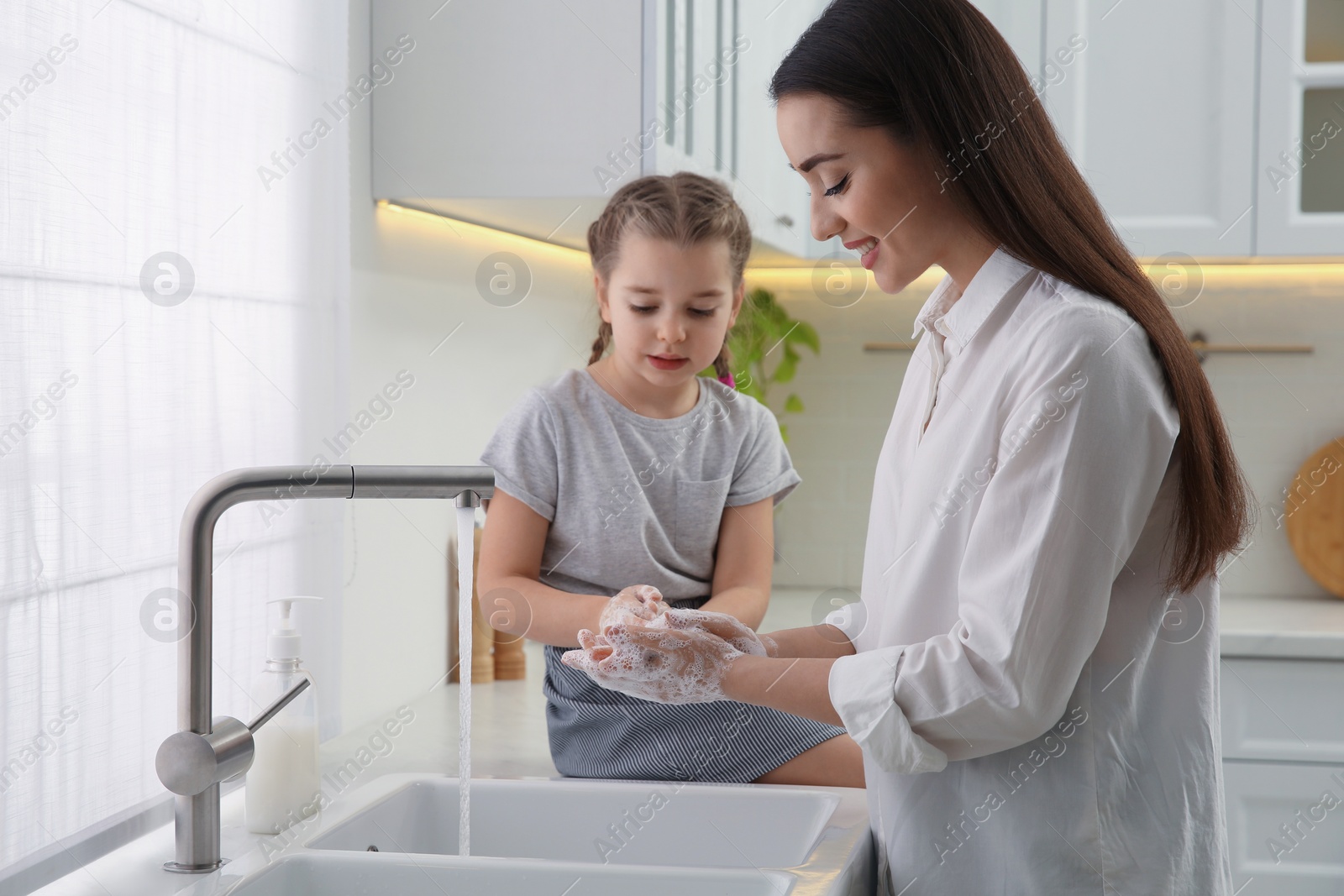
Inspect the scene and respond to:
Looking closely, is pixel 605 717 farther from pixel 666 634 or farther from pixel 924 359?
pixel 924 359

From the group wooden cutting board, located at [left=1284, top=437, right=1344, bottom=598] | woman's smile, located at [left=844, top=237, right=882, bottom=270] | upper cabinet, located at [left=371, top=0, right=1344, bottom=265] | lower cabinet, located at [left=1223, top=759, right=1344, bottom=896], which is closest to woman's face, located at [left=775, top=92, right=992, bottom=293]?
woman's smile, located at [left=844, top=237, right=882, bottom=270]

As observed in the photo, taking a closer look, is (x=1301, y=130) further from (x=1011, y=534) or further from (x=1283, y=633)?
(x=1011, y=534)

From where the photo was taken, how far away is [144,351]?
118cm

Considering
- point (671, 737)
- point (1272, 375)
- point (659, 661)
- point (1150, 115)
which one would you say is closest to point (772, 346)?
point (1150, 115)

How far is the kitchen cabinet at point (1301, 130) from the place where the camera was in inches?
78.4

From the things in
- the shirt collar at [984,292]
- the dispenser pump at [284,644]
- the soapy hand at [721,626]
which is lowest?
the dispenser pump at [284,644]

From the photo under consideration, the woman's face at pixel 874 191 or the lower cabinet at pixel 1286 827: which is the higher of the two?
the woman's face at pixel 874 191

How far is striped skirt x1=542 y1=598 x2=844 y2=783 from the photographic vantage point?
1099mm

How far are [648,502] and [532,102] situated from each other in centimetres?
69

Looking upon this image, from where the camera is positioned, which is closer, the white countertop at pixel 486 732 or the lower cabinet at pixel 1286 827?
the white countertop at pixel 486 732

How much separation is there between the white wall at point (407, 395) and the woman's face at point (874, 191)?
0.89 m

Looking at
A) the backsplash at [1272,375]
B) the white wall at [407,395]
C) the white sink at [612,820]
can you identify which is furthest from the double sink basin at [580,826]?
the backsplash at [1272,375]

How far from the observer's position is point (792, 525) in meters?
2.62

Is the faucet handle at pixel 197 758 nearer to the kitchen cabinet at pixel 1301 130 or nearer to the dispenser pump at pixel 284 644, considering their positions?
the dispenser pump at pixel 284 644
